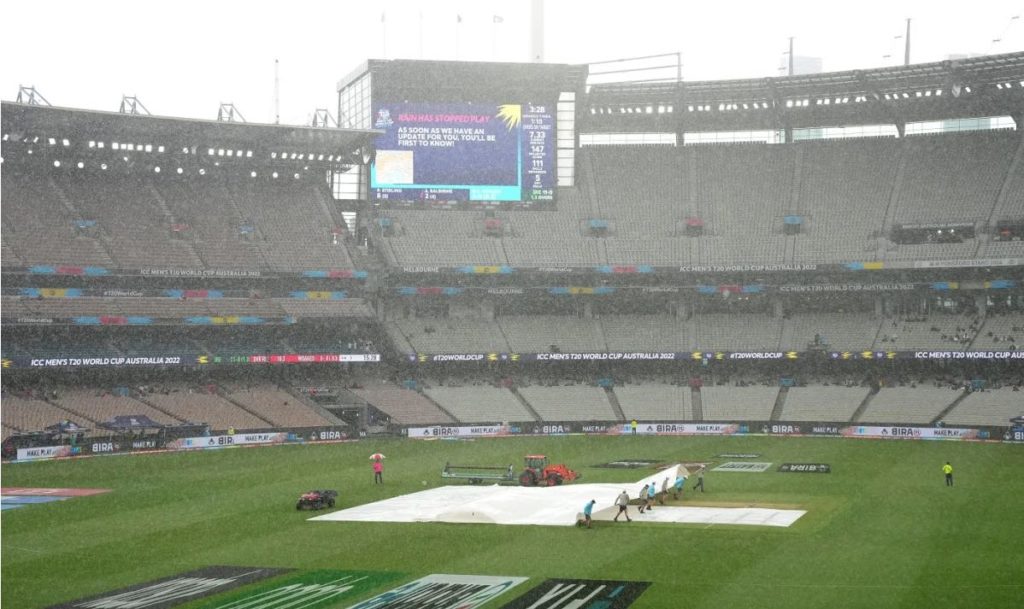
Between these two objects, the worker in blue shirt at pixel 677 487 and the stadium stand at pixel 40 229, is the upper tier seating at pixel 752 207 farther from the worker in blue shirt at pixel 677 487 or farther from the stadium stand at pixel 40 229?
the worker in blue shirt at pixel 677 487

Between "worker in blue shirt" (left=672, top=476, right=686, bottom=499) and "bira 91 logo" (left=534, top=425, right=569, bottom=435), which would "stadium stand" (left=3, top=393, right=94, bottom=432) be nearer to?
"bira 91 logo" (left=534, top=425, right=569, bottom=435)

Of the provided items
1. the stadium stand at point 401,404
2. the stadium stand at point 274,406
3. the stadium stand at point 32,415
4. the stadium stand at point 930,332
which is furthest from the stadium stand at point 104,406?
the stadium stand at point 930,332

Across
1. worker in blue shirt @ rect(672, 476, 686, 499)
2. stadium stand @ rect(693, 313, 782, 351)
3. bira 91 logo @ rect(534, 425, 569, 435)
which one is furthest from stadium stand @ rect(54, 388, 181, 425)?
stadium stand @ rect(693, 313, 782, 351)

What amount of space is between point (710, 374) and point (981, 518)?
1764 inches

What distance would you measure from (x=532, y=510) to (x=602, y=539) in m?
5.31

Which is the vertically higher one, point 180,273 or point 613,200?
point 613,200

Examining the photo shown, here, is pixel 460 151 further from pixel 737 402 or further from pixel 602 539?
pixel 602 539

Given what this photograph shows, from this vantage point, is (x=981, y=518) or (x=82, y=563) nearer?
(x=82, y=563)

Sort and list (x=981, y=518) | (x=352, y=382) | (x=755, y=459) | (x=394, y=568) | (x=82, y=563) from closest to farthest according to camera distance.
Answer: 1. (x=394, y=568)
2. (x=82, y=563)
3. (x=981, y=518)
4. (x=755, y=459)
5. (x=352, y=382)

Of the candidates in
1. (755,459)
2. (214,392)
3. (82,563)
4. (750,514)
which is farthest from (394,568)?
(214,392)

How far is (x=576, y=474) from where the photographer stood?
143ft

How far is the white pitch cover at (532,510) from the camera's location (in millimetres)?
32000

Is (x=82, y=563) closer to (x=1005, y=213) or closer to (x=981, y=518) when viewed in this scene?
(x=981, y=518)

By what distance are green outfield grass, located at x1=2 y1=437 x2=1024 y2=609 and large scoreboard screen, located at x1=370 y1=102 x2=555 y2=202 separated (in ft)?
113
